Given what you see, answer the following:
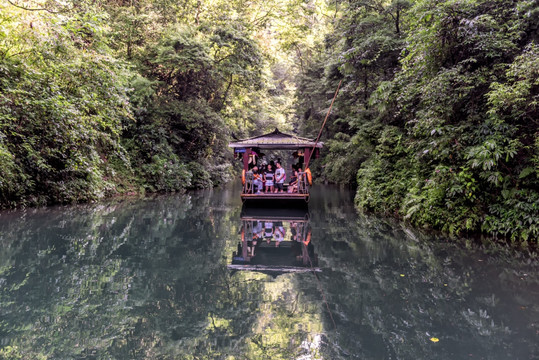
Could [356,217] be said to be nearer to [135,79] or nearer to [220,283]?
[220,283]

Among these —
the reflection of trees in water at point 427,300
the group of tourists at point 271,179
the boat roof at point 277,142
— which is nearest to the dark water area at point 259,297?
the reflection of trees in water at point 427,300

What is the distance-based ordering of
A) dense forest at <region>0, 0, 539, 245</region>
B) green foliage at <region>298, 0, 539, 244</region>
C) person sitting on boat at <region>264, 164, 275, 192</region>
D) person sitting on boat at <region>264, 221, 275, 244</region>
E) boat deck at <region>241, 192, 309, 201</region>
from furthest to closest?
person sitting on boat at <region>264, 164, 275, 192</region> < boat deck at <region>241, 192, 309, 201</region> < person sitting on boat at <region>264, 221, 275, 244</region> < dense forest at <region>0, 0, 539, 245</region> < green foliage at <region>298, 0, 539, 244</region>

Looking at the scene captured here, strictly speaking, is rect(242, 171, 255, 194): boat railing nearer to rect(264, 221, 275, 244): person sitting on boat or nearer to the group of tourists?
the group of tourists

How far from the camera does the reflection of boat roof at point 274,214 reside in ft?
34.6

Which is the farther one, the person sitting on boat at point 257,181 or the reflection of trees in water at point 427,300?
the person sitting on boat at point 257,181

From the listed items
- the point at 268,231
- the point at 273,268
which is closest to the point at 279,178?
the point at 268,231

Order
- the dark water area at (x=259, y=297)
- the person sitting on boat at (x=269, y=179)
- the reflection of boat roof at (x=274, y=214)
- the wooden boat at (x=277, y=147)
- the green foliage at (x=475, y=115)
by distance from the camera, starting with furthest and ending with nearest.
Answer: the person sitting on boat at (x=269, y=179)
the wooden boat at (x=277, y=147)
the reflection of boat roof at (x=274, y=214)
the green foliage at (x=475, y=115)
the dark water area at (x=259, y=297)

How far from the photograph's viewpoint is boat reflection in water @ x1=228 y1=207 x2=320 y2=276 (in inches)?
210

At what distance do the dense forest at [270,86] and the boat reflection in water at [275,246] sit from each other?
285 centimetres

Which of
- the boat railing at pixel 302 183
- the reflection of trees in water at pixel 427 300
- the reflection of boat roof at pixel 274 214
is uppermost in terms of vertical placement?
the reflection of trees in water at pixel 427 300

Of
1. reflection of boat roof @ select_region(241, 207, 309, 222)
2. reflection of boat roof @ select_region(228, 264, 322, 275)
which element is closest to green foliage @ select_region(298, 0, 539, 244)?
reflection of boat roof @ select_region(241, 207, 309, 222)

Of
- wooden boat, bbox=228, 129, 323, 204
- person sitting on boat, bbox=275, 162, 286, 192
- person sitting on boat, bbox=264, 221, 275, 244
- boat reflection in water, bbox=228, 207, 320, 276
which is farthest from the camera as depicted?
person sitting on boat, bbox=275, 162, 286, 192

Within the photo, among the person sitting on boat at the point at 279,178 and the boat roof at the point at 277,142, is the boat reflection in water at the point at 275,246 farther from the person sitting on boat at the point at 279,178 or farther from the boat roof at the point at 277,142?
the person sitting on boat at the point at 279,178

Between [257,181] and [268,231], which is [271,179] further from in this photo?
[268,231]
